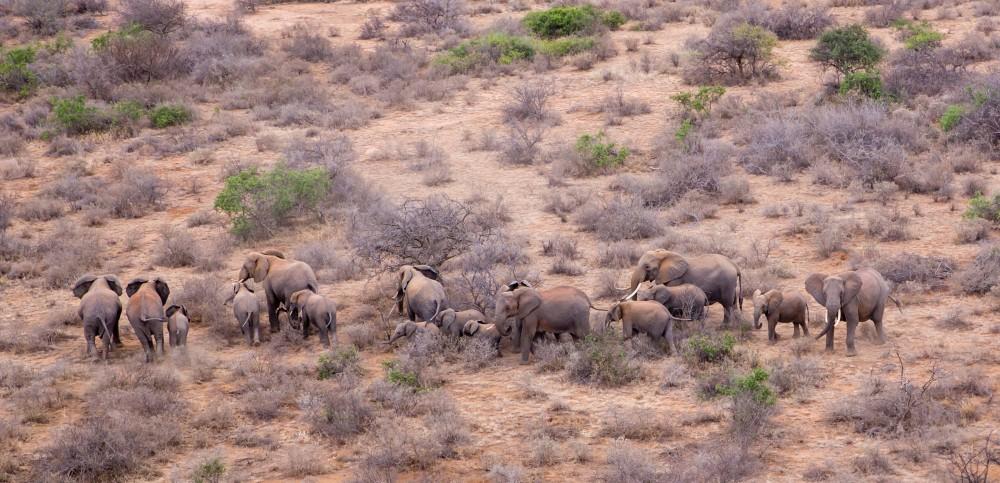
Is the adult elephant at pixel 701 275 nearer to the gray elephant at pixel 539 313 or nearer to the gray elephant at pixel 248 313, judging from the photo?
the gray elephant at pixel 539 313

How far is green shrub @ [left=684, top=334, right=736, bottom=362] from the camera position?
423 inches

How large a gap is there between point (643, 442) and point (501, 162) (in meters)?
9.19

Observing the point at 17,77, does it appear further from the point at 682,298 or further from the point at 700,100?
the point at 682,298

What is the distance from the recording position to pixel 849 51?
20406 mm

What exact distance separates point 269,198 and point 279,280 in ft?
10.5

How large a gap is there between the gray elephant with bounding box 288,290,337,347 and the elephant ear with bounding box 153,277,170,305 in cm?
141

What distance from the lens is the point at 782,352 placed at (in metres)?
11.0

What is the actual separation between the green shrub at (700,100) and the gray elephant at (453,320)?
29.1 ft

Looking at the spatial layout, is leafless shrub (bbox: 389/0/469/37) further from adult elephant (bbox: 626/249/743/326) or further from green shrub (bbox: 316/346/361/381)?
green shrub (bbox: 316/346/361/381)

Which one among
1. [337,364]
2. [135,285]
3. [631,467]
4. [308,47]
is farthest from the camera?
[308,47]

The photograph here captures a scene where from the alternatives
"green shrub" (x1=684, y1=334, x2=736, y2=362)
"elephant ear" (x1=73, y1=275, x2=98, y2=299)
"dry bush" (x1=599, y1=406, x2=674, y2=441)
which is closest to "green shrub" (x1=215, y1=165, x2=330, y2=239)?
"elephant ear" (x1=73, y1=275, x2=98, y2=299)

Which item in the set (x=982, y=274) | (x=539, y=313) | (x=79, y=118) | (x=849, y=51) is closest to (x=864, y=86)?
(x=849, y=51)

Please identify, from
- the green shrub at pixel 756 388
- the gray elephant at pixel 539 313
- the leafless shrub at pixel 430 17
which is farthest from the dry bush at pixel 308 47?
the green shrub at pixel 756 388

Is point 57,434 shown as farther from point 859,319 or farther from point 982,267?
point 982,267
